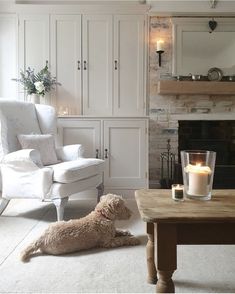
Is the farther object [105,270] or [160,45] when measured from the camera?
[160,45]

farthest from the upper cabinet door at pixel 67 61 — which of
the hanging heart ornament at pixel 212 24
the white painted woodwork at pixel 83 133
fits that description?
the hanging heart ornament at pixel 212 24

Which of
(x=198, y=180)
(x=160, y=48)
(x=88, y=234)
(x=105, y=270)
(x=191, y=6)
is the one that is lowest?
(x=105, y=270)

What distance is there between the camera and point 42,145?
3174mm

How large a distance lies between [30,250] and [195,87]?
2.77 metres

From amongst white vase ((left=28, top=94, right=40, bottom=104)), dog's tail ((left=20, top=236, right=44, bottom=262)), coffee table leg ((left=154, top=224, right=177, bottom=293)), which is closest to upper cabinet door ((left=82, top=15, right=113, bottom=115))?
white vase ((left=28, top=94, right=40, bottom=104))

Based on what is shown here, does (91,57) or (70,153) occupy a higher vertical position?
(91,57)

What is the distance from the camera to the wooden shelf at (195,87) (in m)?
3.94

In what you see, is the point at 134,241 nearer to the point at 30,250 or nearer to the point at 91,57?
the point at 30,250

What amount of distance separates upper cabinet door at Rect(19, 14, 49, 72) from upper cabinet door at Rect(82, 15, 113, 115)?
0.47 m

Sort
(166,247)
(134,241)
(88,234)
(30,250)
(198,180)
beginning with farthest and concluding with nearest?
(134,241)
(88,234)
(30,250)
(198,180)
(166,247)

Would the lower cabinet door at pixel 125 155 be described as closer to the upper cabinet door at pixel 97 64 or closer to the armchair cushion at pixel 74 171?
the upper cabinet door at pixel 97 64

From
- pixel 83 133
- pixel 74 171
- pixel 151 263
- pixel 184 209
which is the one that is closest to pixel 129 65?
pixel 83 133

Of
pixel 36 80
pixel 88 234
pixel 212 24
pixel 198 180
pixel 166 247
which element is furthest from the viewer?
pixel 212 24

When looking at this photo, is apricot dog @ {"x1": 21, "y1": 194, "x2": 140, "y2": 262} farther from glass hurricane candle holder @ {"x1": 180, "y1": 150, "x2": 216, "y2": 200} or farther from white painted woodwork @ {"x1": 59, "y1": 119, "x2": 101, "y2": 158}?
white painted woodwork @ {"x1": 59, "y1": 119, "x2": 101, "y2": 158}
